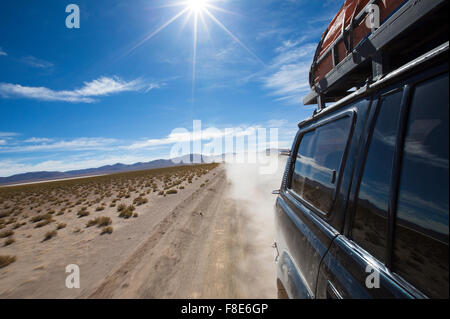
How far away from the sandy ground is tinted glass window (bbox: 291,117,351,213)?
6.93 feet

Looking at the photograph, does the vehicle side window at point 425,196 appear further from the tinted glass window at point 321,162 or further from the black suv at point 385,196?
the tinted glass window at point 321,162

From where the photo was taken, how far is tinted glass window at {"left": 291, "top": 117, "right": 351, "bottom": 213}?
158 cm

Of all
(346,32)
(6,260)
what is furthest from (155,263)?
(346,32)

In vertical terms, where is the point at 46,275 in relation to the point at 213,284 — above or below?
below

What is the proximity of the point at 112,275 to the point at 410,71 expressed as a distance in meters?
5.19

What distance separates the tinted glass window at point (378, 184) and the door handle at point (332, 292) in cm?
30

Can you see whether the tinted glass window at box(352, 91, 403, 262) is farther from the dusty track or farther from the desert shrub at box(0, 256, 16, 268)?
the desert shrub at box(0, 256, 16, 268)

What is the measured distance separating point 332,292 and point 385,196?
0.64 m

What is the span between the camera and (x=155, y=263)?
4.47 metres

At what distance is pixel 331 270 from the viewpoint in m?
1.29

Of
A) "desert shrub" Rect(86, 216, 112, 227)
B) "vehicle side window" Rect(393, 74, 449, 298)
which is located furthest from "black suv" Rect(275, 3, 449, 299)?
"desert shrub" Rect(86, 216, 112, 227)
